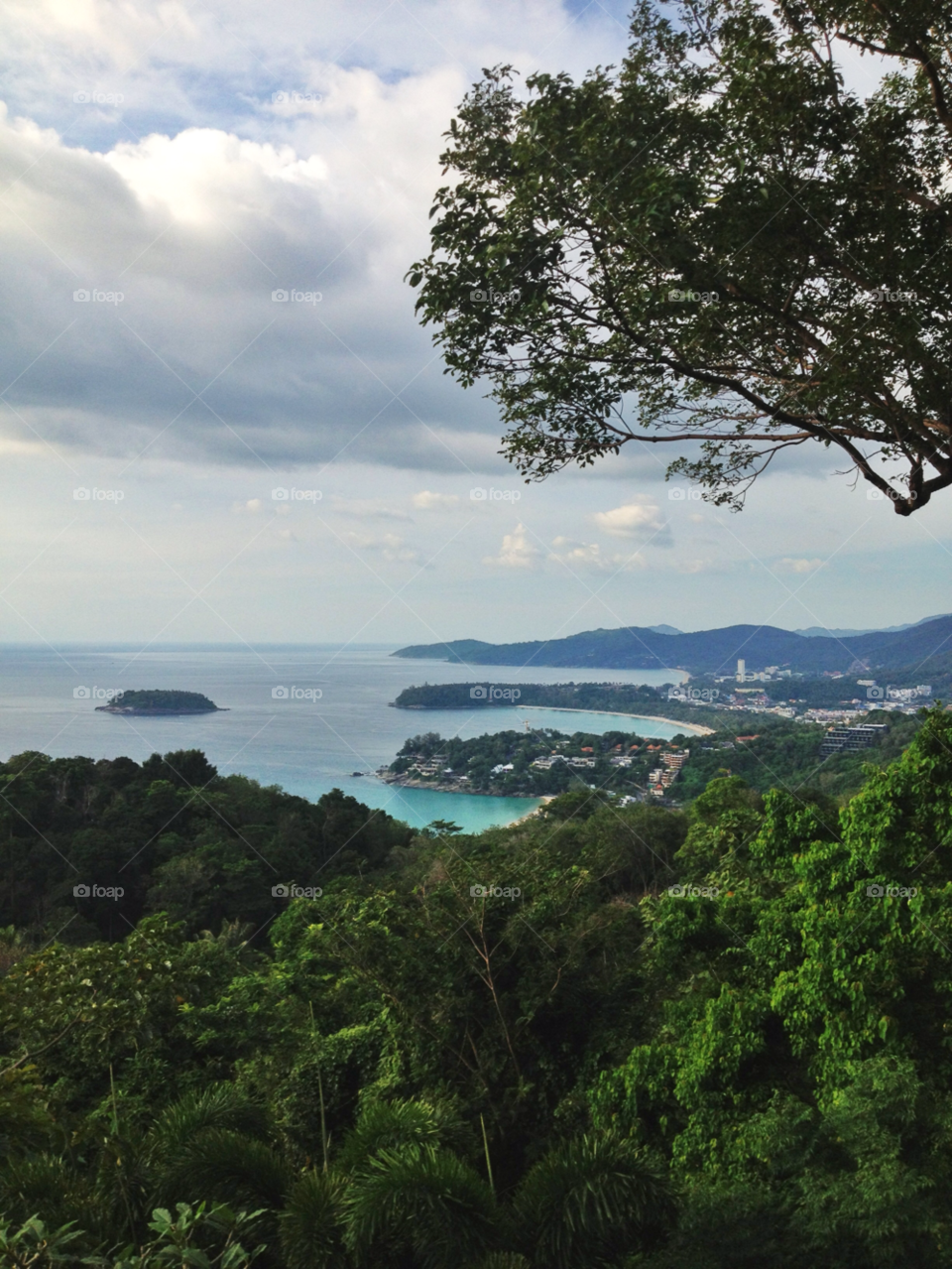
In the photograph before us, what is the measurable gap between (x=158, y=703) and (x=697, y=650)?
1934 centimetres

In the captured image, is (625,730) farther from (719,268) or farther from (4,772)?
(719,268)

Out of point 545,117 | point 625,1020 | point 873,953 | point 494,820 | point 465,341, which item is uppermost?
point 545,117

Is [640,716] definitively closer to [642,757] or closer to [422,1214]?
[642,757]

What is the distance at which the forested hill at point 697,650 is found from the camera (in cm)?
2583

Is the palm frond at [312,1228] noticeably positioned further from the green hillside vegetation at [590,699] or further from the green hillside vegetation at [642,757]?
the green hillside vegetation at [590,699]

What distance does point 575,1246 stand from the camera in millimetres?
3826

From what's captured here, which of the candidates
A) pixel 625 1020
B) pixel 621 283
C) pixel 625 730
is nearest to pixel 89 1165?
pixel 625 1020

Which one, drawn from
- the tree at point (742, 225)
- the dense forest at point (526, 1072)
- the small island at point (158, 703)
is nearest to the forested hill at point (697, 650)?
the small island at point (158, 703)

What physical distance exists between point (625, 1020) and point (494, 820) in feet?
55.1

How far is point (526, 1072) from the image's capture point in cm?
688

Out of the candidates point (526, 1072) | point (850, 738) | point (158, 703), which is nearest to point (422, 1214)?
point (526, 1072)

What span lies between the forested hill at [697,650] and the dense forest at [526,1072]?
687 inches

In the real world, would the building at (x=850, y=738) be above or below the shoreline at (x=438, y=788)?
above

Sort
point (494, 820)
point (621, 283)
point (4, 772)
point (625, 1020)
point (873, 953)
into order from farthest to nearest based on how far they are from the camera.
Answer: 1. point (494, 820)
2. point (4, 772)
3. point (625, 1020)
4. point (873, 953)
5. point (621, 283)
